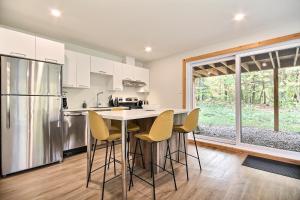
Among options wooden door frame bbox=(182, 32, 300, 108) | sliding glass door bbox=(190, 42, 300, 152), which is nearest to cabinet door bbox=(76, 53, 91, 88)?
wooden door frame bbox=(182, 32, 300, 108)

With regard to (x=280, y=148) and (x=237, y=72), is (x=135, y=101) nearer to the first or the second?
(x=237, y=72)

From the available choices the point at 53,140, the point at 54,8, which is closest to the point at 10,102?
the point at 53,140

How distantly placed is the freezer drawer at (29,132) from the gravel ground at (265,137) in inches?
139

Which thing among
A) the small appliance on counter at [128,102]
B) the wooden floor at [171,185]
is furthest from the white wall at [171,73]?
the wooden floor at [171,185]

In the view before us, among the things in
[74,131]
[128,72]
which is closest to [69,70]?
[74,131]

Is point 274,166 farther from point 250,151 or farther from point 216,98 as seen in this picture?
point 216,98

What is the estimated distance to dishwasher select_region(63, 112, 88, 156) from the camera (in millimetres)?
3037

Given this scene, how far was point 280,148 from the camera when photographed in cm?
299

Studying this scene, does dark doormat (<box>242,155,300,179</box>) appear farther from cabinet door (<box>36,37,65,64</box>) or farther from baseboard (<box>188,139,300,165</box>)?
cabinet door (<box>36,37,65,64</box>)

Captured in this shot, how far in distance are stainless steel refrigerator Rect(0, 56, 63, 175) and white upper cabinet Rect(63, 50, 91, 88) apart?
508 mm

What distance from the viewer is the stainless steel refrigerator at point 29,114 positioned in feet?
7.36

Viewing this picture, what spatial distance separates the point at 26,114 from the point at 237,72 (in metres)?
4.07

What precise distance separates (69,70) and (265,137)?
445 centimetres

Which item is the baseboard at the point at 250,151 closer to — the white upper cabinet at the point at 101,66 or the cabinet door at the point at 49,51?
the white upper cabinet at the point at 101,66
